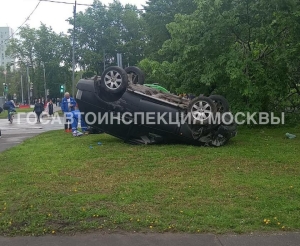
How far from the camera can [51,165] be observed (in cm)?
847

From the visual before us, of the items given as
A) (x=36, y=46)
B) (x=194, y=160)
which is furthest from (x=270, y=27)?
(x=36, y=46)

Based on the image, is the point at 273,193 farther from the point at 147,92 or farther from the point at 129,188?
the point at 147,92

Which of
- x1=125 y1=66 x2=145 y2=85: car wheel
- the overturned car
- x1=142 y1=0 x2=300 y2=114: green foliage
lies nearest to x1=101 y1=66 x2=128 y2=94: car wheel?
the overturned car

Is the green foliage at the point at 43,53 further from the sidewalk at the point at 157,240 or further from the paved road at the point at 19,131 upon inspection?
the sidewalk at the point at 157,240

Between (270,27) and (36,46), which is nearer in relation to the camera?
(270,27)

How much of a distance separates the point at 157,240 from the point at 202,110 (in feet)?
20.3

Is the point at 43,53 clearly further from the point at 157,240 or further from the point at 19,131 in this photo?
the point at 157,240

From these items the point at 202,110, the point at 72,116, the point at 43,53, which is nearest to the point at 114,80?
the point at 202,110

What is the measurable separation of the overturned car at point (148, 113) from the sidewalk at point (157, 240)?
593 centimetres

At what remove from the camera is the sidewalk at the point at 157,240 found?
14.3 ft

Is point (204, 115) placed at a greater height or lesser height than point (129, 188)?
greater

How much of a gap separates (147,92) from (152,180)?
14.7 ft

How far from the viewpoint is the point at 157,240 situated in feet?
14.6

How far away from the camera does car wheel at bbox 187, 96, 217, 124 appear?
1027 cm
